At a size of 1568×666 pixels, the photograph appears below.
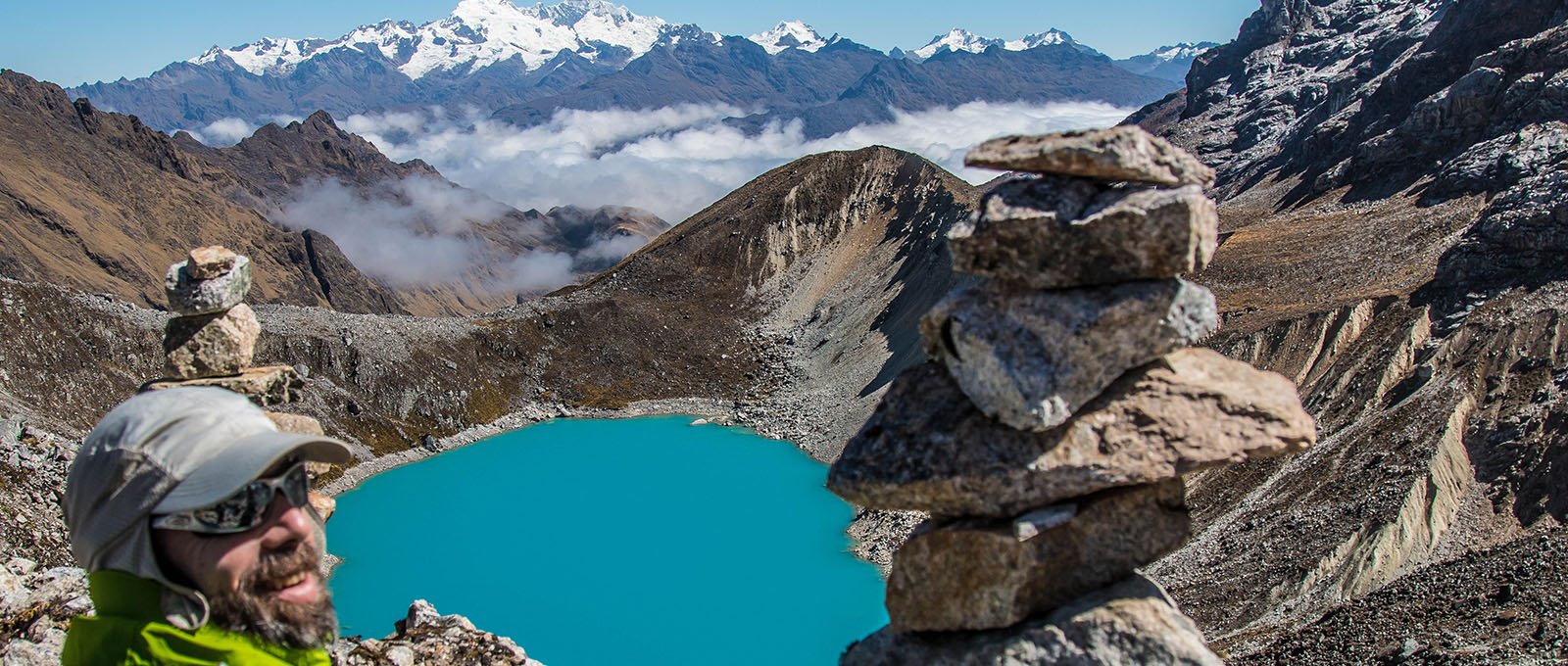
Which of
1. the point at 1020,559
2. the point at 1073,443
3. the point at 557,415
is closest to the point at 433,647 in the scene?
the point at 1020,559

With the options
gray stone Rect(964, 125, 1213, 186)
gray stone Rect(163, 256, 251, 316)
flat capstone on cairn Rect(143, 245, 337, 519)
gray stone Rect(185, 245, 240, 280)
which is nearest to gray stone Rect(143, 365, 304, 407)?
flat capstone on cairn Rect(143, 245, 337, 519)

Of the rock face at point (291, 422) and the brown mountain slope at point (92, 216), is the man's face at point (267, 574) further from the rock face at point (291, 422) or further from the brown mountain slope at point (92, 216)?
the brown mountain slope at point (92, 216)

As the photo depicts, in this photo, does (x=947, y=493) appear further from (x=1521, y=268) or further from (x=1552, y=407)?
(x=1521, y=268)

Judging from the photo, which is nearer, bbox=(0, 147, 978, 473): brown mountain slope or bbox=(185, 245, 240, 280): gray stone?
bbox=(185, 245, 240, 280): gray stone

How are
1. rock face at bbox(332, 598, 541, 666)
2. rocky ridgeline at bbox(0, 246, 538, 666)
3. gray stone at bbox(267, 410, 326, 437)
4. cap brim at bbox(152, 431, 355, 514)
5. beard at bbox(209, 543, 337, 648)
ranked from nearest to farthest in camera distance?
cap brim at bbox(152, 431, 355, 514) → beard at bbox(209, 543, 337, 648) → gray stone at bbox(267, 410, 326, 437) → rocky ridgeline at bbox(0, 246, 538, 666) → rock face at bbox(332, 598, 541, 666)

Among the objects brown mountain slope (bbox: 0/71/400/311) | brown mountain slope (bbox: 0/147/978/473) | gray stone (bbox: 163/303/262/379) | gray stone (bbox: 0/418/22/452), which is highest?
brown mountain slope (bbox: 0/71/400/311)

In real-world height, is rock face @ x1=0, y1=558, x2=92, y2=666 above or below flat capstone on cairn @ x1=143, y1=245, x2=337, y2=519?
below

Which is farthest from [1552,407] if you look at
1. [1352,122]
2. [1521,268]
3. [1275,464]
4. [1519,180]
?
[1352,122]

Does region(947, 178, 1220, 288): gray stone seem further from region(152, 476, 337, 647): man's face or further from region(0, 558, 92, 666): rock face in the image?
region(0, 558, 92, 666): rock face
